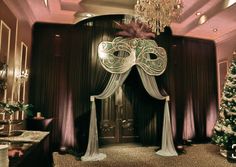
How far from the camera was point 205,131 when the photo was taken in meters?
6.12

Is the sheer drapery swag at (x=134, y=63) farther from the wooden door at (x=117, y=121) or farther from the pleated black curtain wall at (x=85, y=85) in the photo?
the wooden door at (x=117, y=121)

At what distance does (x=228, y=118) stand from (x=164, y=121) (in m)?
1.48

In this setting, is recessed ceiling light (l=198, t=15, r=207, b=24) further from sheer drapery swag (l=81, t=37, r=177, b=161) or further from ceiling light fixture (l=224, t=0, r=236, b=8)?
sheer drapery swag (l=81, t=37, r=177, b=161)

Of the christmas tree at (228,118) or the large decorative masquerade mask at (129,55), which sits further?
the large decorative masquerade mask at (129,55)

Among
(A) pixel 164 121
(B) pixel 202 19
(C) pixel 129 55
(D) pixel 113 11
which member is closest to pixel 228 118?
(A) pixel 164 121

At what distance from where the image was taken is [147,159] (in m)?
4.50

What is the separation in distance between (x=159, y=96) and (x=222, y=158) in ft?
6.50

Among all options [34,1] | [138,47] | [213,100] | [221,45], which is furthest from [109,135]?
[221,45]

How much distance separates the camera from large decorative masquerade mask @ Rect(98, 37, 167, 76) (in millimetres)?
4859

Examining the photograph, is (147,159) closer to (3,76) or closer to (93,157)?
(93,157)

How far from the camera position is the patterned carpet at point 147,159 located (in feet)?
13.5

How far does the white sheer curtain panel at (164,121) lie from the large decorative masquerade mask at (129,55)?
0.52 feet

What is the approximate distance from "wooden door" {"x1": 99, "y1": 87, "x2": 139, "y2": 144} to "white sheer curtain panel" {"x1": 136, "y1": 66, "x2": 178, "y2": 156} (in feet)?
3.38

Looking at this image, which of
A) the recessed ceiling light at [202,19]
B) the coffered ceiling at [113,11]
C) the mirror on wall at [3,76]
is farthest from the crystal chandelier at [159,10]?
the recessed ceiling light at [202,19]
